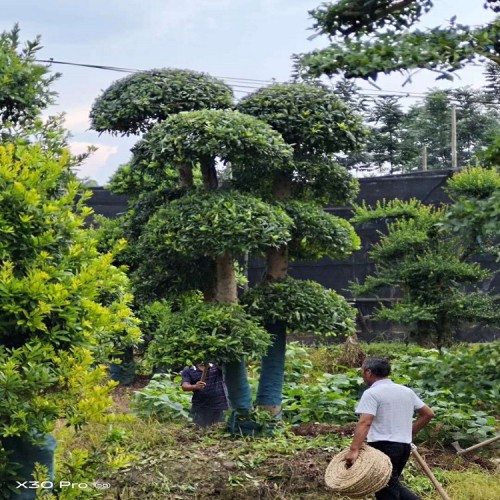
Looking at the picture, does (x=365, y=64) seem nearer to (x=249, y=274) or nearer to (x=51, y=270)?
(x=51, y=270)

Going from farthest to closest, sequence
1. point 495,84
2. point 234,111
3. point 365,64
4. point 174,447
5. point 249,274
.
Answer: point 495,84
point 249,274
point 234,111
point 174,447
point 365,64

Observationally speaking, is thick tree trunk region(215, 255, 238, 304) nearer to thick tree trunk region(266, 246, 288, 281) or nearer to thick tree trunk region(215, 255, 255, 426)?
thick tree trunk region(215, 255, 255, 426)

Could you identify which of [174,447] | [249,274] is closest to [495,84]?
[249,274]

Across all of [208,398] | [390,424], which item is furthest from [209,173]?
[390,424]

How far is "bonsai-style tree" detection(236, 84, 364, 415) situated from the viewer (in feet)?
22.6

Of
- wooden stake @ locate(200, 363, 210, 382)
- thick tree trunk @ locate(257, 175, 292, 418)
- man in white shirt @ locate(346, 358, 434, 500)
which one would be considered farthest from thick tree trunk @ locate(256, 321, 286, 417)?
man in white shirt @ locate(346, 358, 434, 500)

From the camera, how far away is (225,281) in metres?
6.98

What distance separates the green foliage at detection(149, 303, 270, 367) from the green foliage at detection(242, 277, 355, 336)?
284 mm

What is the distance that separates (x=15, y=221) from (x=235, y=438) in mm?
3299

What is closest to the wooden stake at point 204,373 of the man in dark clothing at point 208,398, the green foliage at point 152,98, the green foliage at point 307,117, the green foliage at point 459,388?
the man in dark clothing at point 208,398

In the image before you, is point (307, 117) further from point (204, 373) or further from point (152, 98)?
point (204, 373)

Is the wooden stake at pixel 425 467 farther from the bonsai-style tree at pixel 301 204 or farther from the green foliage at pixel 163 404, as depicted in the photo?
the green foliage at pixel 163 404

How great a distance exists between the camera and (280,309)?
6801 millimetres

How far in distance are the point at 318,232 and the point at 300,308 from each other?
0.65 meters
